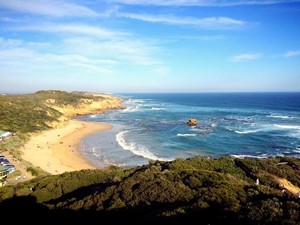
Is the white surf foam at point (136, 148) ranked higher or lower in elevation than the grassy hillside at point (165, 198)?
lower

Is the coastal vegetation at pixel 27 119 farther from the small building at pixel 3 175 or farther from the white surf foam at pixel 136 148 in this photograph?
the white surf foam at pixel 136 148

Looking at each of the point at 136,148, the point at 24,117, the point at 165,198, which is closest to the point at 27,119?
the point at 24,117

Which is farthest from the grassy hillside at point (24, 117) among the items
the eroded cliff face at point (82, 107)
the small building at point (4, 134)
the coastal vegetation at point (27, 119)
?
the eroded cliff face at point (82, 107)

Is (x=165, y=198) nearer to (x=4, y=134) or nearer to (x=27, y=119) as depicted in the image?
(x=4, y=134)

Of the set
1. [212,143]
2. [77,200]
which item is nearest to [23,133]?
[212,143]

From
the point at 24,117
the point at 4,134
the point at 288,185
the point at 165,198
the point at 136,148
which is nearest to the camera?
the point at 165,198

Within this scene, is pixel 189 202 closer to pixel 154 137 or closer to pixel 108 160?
pixel 108 160

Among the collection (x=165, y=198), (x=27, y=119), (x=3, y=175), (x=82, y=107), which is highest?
(x=165, y=198)
